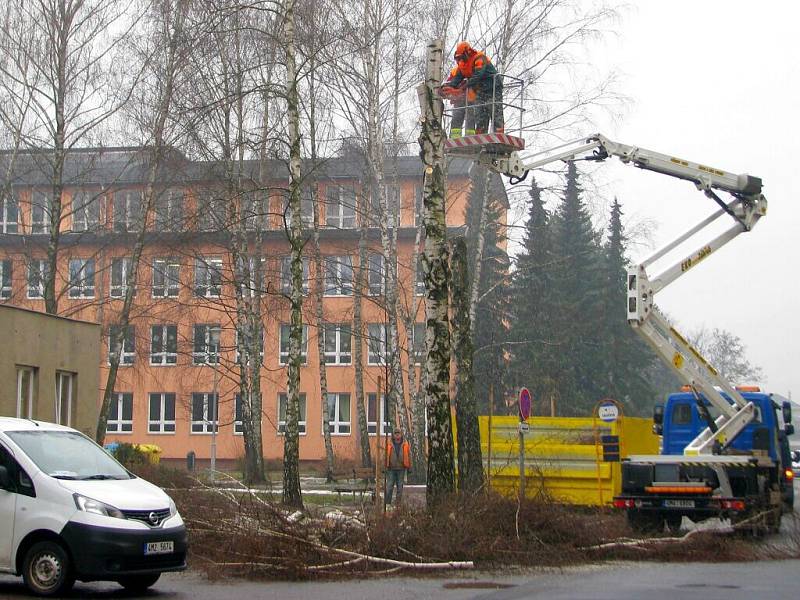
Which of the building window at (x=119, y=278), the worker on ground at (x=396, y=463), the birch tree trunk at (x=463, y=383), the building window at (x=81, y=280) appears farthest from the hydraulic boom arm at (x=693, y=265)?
the building window at (x=119, y=278)

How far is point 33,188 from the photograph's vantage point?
33.3m

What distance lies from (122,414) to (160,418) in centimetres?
207

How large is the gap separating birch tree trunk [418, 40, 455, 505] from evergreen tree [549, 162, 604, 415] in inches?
1408

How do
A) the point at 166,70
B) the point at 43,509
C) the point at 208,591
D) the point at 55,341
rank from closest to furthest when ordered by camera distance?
the point at 43,509
the point at 208,591
the point at 55,341
the point at 166,70

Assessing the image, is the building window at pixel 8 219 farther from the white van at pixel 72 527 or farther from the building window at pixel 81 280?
the white van at pixel 72 527

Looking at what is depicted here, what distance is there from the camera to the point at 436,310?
16047 millimetres

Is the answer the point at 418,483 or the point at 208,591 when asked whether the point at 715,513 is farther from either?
the point at 418,483

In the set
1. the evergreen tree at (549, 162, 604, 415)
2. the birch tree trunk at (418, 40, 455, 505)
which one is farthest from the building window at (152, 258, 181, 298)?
the evergreen tree at (549, 162, 604, 415)

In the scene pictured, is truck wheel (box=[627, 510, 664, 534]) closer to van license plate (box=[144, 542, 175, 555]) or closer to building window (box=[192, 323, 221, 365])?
van license plate (box=[144, 542, 175, 555])

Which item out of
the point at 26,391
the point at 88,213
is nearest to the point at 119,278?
the point at 88,213

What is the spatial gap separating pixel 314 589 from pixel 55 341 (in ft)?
45.9

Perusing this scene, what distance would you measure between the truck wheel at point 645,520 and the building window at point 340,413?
38.9 meters

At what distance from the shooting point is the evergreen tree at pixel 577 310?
53.5 metres

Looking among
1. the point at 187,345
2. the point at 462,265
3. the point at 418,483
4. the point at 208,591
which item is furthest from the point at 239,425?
the point at 208,591
